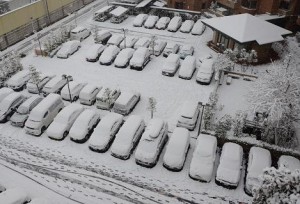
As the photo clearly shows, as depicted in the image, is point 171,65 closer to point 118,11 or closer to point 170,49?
point 170,49

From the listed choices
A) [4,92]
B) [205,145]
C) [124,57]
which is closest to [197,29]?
[124,57]

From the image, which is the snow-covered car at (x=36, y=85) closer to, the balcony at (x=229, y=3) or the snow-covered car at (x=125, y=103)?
the snow-covered car at (x=125, y=103)

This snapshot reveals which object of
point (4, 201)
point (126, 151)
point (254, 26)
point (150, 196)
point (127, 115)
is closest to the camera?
point (4, 201)

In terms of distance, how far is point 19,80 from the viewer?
103 ft

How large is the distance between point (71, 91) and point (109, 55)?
26.2 feet

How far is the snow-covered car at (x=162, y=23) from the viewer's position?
44531mm

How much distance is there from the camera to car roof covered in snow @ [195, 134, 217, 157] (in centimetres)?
2255

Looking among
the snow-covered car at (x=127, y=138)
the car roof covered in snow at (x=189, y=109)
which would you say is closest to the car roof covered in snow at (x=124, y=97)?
the snow-covered car at (x=127, y=138)

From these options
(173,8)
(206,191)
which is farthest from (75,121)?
(173,8)

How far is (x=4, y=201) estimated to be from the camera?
60.9 feet

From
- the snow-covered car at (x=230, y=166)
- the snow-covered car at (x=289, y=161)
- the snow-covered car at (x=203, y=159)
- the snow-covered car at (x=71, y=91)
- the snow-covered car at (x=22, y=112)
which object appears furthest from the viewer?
the snow-covered car at (x=71, y=91)

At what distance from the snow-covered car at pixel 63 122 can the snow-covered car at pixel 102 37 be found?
50.3ft

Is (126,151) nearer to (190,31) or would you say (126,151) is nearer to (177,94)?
(177,94)

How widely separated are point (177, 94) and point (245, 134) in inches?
326
